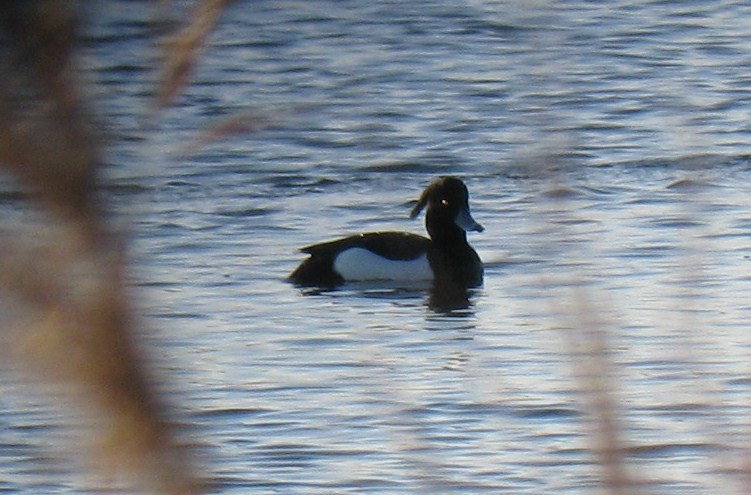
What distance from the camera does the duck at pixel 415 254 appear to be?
9789mm

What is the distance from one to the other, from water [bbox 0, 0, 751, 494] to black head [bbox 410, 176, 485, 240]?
0.25 metres

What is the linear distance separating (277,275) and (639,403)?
4.09 metres

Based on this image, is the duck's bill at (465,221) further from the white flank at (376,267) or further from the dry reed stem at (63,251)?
the dry reed stem at (63,251)

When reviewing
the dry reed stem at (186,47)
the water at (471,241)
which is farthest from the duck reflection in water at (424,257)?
the dry reed stem at (186,47)

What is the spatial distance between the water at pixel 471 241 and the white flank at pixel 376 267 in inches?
6.8

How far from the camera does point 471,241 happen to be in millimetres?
11523

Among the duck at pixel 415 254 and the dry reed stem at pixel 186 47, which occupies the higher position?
the dry reed stem at pixel 186 47

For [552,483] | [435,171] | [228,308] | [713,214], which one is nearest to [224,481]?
[552,483]

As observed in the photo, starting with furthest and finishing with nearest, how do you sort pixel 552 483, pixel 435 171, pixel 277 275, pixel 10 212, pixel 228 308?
pixel 435 171
pixel 277 275
pixel 228 308
pixel 552 483
pixel 10 212

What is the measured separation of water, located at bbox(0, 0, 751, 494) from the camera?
6.44 feet

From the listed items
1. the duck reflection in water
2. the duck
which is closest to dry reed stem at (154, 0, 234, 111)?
the duck reflection in water

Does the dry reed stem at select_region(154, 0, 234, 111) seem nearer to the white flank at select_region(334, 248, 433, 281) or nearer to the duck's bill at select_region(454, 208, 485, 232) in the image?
the white flank at select_region(334, 248, 433, 281)

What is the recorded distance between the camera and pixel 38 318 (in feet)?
4.60

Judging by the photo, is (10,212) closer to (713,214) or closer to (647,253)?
(647,253)
